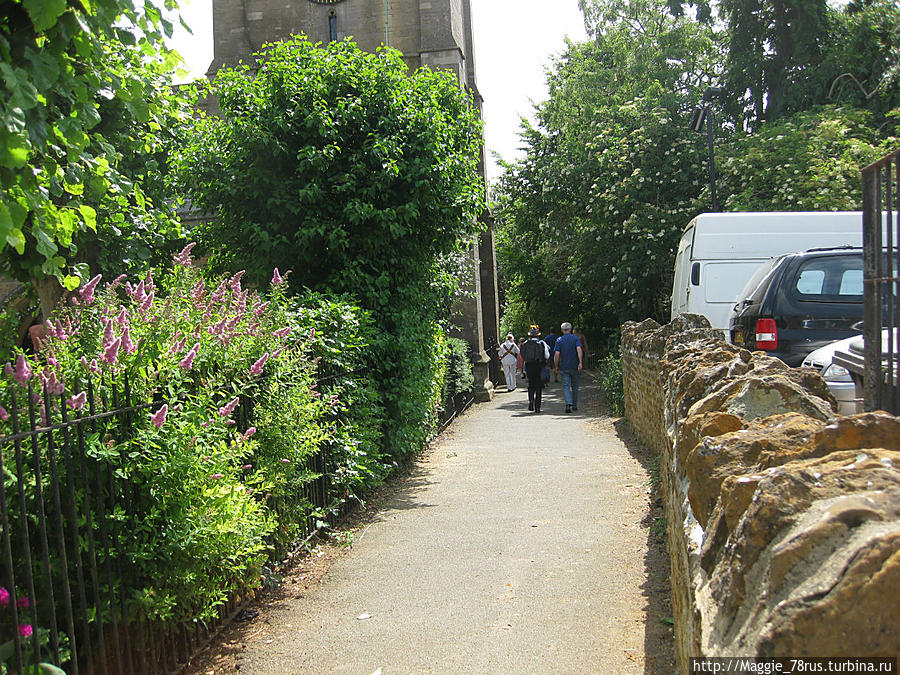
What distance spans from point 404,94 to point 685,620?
27.5ft

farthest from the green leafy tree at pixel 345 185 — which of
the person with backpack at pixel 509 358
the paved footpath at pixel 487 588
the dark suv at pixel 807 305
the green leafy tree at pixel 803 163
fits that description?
the person with backpack at pixel 509 358

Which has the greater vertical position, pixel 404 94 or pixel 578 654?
pixel 404 94

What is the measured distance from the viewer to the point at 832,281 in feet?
30.5

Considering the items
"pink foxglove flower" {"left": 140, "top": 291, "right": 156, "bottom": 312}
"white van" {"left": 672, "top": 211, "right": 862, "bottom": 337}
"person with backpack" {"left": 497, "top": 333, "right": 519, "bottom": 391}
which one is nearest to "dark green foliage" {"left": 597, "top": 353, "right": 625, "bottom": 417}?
"white van" {"left": 672, "top": 211, "right": 862, "bottom": 337}

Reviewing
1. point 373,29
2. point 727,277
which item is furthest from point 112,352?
point 373,29

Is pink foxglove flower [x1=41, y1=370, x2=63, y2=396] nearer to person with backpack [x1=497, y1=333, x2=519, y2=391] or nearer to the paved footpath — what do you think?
the paved footpath

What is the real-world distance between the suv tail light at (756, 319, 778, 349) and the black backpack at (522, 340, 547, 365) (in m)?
8.43

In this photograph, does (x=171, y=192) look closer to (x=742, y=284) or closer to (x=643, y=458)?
(x=643, y=458)

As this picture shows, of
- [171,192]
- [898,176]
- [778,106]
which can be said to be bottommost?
[898,176]

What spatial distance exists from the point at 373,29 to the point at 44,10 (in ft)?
76.8

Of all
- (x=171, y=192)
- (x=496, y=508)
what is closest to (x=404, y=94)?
(x=171, y=192)

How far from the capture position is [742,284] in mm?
13875

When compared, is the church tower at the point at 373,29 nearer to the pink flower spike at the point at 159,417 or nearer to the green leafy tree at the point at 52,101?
the green leafy tree at the point at 52,101

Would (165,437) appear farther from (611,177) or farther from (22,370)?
(611,177)
